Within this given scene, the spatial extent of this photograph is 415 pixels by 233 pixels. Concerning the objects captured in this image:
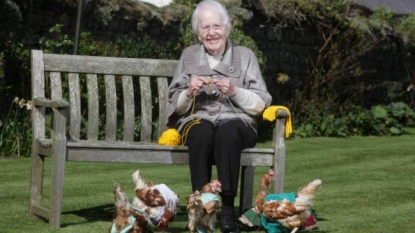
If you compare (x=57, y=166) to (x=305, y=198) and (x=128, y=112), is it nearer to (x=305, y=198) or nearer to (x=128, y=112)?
(x=128, y=112)

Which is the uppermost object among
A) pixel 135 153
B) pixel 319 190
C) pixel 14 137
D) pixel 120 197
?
pixel 135 153

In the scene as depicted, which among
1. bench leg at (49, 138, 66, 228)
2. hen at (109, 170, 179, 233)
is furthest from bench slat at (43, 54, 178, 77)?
hen at (109, 170, 179, 233)

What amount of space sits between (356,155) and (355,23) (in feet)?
14.5

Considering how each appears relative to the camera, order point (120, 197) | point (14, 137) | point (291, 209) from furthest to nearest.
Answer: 1. point (14, 137)
2. point (291, 209)
3. point (120, 197)

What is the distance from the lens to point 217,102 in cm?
695

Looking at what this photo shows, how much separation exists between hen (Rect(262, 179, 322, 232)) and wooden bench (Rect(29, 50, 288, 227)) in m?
0.44

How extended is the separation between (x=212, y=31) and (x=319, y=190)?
7.68ft

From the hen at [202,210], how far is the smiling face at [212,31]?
3.74 feet

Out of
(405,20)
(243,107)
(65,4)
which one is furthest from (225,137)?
(405,20)

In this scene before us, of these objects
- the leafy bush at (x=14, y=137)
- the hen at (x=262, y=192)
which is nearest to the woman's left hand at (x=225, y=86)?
the hen at (x=262, y=192)

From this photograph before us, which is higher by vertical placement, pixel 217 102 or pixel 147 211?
pixel 217 102

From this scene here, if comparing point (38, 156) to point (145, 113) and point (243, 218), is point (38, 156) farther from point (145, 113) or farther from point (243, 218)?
point (243, 218)

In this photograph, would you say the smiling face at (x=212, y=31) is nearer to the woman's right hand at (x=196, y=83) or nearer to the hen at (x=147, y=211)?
the woman's right hand at (x=196, y=83)

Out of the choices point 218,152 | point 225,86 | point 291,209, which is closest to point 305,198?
point 291,209
